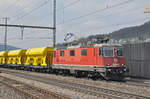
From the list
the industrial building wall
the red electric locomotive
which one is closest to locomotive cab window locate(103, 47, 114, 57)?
the red electric locomotive

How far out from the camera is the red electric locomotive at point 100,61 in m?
18.0

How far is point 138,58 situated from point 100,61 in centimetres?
507

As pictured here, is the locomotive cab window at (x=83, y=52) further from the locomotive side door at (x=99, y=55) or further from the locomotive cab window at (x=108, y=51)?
the locomotive cab window at (x=108, y=51)

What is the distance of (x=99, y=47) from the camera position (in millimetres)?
18391

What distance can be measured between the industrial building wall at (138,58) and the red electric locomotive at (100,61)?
8.99 feet

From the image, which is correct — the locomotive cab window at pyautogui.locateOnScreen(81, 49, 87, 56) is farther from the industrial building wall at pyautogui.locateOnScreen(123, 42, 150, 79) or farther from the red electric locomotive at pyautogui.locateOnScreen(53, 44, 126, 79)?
the industrial building wall at pyautogui.locateOnScreen(123, 42, 150, 79)

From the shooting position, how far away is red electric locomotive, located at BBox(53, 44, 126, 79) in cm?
1795

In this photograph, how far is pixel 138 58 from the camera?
20.9 metres

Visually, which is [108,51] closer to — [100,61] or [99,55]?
[99,55]

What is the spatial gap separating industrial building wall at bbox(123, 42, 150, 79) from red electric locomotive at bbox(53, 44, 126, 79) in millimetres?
2741

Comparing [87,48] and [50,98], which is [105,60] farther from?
[50,98]

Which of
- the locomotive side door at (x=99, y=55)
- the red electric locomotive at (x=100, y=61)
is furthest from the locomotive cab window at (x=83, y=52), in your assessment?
the locomotive side door at (x=99, y=55)

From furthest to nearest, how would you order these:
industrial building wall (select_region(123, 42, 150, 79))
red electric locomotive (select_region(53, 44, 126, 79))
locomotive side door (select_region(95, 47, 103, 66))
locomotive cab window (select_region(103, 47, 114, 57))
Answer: industrial building wall (select_region(123, 42, 150, 79))
locomotive cab window (select_region(103, 47, 114, 57))
locomotive side door (select_region(95, 47, 103, 66))
red electric locomotive (select_region(53, 44, 126, 79))

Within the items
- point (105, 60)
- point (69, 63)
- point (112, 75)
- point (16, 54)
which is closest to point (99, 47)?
point (105, 60)
